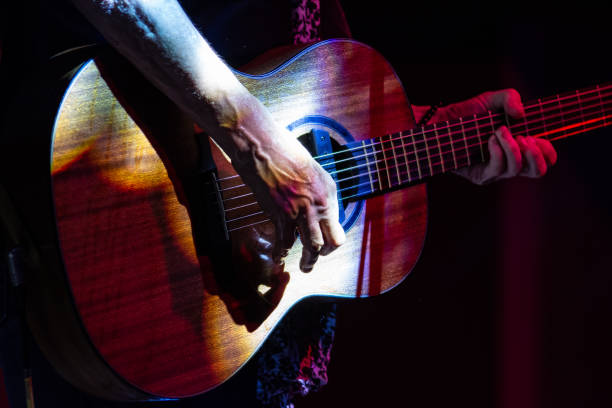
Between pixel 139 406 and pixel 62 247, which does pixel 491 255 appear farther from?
pixel 62 247

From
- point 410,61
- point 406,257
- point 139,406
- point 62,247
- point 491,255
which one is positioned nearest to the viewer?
point 62,247

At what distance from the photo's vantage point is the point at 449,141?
945mm

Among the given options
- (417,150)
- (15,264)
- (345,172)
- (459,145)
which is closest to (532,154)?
(459,145)

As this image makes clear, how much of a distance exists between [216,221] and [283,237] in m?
0.13

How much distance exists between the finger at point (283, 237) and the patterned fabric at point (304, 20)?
0.48 meters

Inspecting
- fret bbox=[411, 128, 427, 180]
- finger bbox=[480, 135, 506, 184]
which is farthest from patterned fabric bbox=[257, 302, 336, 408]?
finger bbox=[480, 135, 506, 184]

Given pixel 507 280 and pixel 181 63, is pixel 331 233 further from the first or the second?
pixel 507 280

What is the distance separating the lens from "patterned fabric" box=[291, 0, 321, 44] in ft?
3.17

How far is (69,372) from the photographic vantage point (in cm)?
69

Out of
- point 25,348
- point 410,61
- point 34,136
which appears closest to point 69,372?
point 25,348

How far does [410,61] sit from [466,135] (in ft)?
1.40

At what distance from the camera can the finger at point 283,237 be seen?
69 centimetres

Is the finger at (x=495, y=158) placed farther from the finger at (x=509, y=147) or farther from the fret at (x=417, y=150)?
the fret at (x=417, y=150)

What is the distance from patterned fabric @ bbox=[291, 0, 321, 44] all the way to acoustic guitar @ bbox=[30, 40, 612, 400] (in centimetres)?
10
